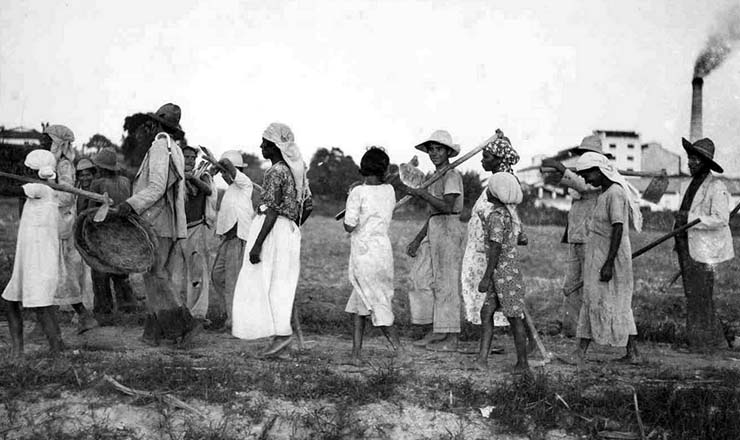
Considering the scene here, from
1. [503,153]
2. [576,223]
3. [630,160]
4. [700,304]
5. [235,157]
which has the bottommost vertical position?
[700,304]

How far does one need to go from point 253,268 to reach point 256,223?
1.35 feet

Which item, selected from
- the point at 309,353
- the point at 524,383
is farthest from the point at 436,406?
the point at 309,353

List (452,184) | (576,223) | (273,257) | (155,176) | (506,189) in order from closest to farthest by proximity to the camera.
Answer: (506,189), (273,257), (155,176), (452,184), (576,223)

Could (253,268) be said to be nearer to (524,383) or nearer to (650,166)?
(524,383)

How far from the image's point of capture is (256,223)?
18.7ft

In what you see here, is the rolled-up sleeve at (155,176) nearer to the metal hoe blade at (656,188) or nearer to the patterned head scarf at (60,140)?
the patterned head scarf at (60,140)

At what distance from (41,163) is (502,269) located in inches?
165

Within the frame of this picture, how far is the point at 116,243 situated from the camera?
5.83 meters

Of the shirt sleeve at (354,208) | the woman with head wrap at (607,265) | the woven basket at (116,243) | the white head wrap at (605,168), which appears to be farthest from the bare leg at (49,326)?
the white head wrap at (605,168)

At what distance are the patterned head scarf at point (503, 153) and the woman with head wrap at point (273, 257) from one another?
1.76m

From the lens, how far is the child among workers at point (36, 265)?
212 inches

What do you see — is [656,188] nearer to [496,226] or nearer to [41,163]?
[496,226]

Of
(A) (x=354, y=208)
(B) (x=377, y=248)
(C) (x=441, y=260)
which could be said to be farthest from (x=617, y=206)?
(A) (x=354, y=208)

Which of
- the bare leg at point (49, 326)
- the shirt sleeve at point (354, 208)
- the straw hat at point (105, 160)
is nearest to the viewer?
the bare leg at point (49, 326)
